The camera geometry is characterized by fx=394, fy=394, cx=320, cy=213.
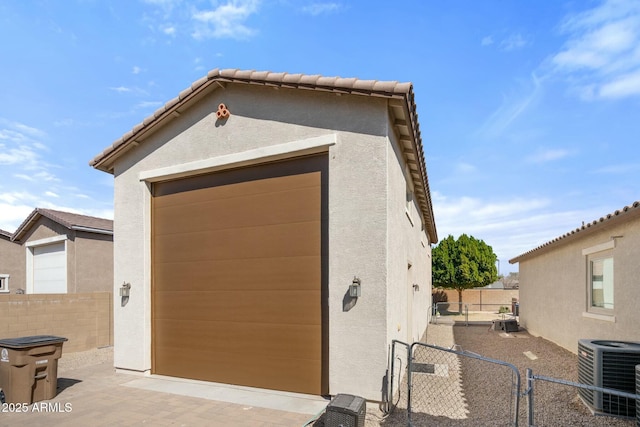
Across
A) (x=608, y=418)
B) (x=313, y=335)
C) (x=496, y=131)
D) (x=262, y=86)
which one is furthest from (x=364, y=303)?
(x=496, y=131)

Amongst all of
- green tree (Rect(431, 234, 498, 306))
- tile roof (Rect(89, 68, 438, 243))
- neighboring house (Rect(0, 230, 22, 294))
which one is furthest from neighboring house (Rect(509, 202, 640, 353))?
neighboring house (Rect(0, 230, 22, 294))

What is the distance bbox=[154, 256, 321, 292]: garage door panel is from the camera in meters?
6.93

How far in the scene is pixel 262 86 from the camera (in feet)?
24.5

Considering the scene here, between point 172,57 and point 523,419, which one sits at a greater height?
point 172,57

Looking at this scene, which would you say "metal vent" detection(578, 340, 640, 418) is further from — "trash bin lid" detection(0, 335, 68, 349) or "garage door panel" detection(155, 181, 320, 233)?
"trash bin lid" detection(0, 335, 68, 349)

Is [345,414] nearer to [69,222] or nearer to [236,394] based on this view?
[236,394]

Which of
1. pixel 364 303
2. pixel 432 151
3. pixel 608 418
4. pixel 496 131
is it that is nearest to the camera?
pixel 608 418

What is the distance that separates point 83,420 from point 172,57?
7.39 metres

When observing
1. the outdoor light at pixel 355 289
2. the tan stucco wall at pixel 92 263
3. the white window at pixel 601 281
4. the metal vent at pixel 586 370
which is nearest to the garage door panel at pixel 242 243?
the outdoor light at pixel 355 289

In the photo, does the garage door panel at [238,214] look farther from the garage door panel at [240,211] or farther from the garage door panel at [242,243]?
the garage door panel at [242,243]

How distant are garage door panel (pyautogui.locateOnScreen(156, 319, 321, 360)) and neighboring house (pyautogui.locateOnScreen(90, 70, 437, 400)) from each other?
0.03m

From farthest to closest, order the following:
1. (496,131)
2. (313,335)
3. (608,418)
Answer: (496,131) → (313,335) → (608,418)

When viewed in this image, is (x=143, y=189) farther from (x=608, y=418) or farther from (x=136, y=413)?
(x=608, y=418)

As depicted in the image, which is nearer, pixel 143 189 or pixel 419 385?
pixel 419 385
